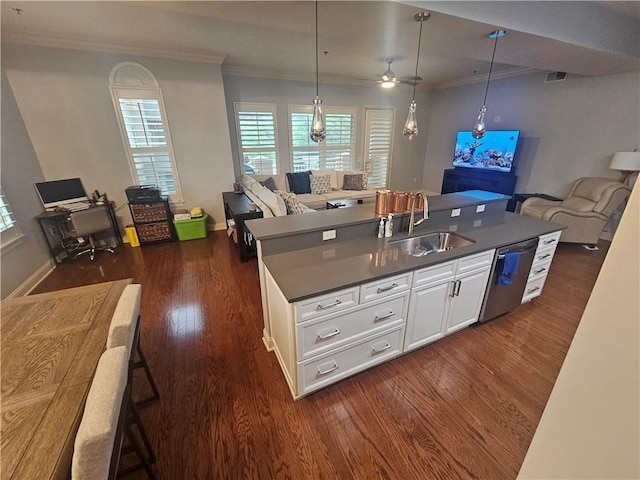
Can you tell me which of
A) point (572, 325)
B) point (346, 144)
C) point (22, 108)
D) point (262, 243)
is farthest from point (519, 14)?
point (22, 108)

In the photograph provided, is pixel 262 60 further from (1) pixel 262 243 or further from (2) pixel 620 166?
(2) pixel 620 166

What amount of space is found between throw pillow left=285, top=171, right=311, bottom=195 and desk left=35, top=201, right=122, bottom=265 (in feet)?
9.60

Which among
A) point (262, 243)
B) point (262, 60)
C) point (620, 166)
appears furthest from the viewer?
point (262, 60)

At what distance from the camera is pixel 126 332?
3.60ft

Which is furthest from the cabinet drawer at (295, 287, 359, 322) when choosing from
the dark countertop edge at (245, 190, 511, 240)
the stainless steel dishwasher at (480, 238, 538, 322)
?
the stainless steel dishwasher at (480, 238, 538, 322)

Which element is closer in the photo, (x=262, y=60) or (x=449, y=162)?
(x=262, y=60)

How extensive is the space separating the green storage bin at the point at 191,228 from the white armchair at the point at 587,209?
5.29 m

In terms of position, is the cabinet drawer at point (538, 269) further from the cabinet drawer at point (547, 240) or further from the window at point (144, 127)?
the window at point (144, 127)

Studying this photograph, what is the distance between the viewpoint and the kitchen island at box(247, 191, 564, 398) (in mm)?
1491

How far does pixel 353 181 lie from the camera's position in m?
5.46

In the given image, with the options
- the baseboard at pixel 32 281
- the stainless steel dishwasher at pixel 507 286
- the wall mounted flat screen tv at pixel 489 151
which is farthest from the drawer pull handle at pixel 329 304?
the wall mounted flat screen tv at pixel 489 151

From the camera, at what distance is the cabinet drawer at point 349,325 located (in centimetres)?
148

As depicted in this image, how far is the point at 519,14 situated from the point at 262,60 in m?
3.40

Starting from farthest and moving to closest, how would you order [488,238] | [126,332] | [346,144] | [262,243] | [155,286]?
[346,144]
[155,286]
[488,238]
[262,243]
[126,332]
